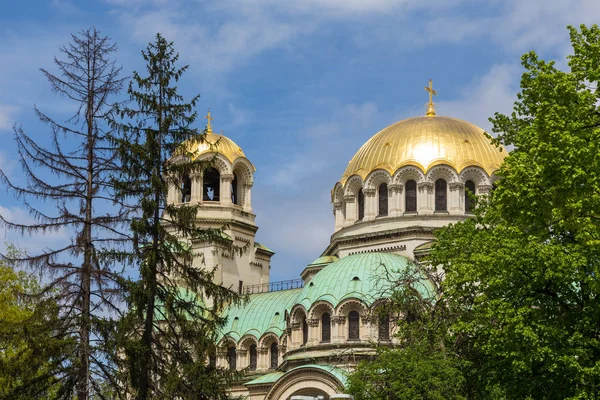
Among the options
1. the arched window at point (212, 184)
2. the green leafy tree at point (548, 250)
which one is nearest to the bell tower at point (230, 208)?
the arched window at point (212, 184)

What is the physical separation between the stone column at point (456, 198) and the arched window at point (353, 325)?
8725 millimetres

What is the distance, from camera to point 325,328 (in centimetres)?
5134

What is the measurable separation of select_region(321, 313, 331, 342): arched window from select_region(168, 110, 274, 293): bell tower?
12.4 m

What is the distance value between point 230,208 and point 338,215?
7.71m

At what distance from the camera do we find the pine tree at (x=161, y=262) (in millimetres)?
27094

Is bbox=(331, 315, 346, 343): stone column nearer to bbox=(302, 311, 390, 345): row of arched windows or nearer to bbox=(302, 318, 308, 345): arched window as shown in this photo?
bbox=(302, 311, 390, 345): row of arched windows

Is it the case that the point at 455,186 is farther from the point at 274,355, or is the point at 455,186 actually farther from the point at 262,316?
the point at 274,355

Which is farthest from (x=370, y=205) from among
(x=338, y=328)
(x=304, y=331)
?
(x=338, y=328)

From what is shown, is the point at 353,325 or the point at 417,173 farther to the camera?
the point at 417,173

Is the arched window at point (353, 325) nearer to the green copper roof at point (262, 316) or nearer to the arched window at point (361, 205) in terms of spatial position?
the green copper roof at point (262, 316)

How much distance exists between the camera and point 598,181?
84.5 feet

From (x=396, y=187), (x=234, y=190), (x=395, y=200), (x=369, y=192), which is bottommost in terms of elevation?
(x=395, y=200)

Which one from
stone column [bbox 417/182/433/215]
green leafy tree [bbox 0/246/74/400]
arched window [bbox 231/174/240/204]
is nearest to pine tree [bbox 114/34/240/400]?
green leafy tree [bbox 0/246/74/400]

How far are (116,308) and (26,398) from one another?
3.05 metres
